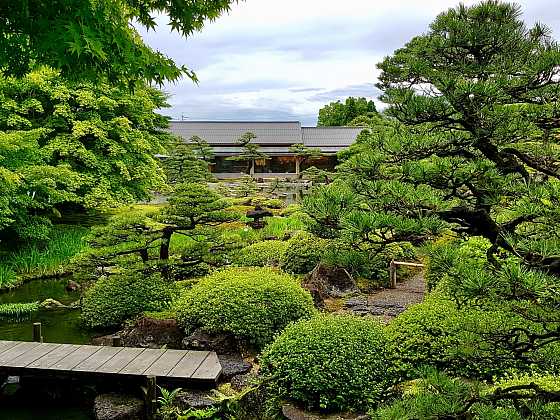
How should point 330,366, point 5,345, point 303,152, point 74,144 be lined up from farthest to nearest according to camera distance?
point 303,152 → point 74,144 → point 5,345 → point 330,366

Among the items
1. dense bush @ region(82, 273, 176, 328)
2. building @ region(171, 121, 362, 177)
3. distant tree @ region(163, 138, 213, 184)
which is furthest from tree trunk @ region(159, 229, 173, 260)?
building @ region(171, 121, 362, 177)

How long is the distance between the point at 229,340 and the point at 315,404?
194cm

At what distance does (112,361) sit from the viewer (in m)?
6.29

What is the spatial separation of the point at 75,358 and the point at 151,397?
4.60 ft

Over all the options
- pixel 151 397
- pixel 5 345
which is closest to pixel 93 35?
pixel 151 397

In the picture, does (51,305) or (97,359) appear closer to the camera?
(97,359)

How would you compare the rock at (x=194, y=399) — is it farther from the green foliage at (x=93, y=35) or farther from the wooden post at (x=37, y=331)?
the green foliage at (x=93, y=35)

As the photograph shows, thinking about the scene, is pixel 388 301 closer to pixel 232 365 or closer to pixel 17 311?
pixel 232 365

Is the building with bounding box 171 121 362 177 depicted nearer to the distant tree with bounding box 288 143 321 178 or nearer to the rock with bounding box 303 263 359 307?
the distant tree with bounding box 288 143 321 178

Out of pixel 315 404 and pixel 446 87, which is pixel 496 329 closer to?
pixel 446 87

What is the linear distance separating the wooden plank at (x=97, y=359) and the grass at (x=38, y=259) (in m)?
5.25

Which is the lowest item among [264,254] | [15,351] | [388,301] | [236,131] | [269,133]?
[388,301]

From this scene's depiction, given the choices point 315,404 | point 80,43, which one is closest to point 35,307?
point 315,404

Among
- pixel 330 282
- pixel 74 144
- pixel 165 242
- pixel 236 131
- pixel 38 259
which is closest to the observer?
pixel 165 242
